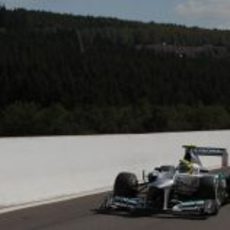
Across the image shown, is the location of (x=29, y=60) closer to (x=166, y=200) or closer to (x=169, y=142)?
(x=169, y=142)

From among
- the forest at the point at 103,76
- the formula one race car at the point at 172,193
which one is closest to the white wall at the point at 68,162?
the formula one race car at the point at 172,193

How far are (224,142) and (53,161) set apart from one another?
1281 centimetres

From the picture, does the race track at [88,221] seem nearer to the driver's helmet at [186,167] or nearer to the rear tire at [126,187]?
the rear tire at [126,187]

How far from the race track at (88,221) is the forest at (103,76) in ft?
190

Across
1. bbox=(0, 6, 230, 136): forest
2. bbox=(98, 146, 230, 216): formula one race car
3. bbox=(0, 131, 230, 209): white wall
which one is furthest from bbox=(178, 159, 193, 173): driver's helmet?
bbox=(0, 6, 230, 136): forest

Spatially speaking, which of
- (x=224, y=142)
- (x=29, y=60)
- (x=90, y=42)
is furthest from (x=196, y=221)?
(x=90, y=42)

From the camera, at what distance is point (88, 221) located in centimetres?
1277

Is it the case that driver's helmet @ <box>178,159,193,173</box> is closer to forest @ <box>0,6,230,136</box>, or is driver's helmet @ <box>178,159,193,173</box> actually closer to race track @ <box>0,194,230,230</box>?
race track @ <box>0,194,230,230</box>

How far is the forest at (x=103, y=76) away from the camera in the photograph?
3324 inches

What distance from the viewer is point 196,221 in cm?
1320

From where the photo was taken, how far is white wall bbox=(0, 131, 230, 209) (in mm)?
15336

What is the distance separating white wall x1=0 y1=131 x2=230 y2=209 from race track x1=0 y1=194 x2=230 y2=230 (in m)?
1.07

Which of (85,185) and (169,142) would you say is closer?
(85,185)

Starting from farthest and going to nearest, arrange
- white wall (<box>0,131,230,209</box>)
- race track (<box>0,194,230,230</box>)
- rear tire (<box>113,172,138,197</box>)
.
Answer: white wall (<box>0,131,230,209</box>) → rear tire (<box>113,172,138,197</box>) → race track (<box>0,194,230,230</box>)
